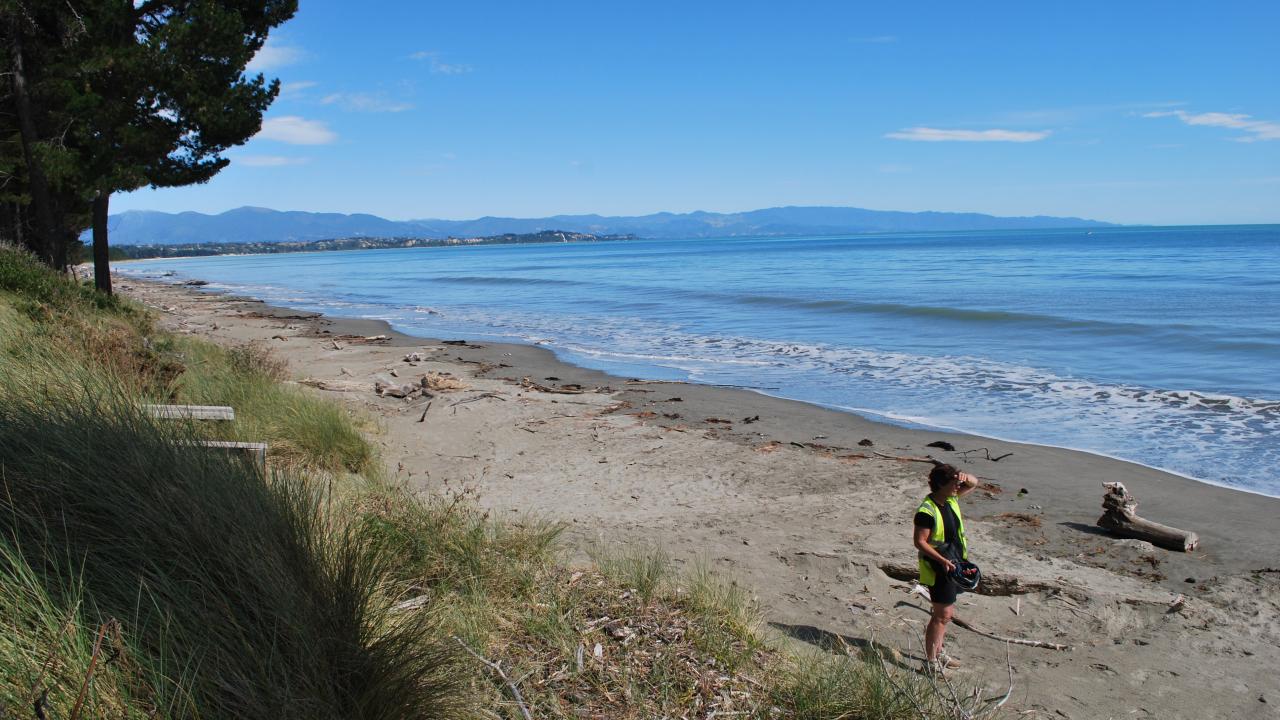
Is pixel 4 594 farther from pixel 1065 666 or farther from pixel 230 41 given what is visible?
pixel 230 41

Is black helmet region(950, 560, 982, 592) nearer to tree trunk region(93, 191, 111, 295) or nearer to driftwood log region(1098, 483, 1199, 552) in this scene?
driftwood log region(1098, 483, 1199, 552)

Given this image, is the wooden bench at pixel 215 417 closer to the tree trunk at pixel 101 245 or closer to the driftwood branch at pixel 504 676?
the driftwood branch at pixel 504 676

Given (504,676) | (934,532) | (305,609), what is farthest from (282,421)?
(934,532)

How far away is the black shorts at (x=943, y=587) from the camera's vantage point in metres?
5.00

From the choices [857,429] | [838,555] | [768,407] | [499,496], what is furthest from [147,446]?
[768,407]

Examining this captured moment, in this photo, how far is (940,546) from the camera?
5078 millimetres

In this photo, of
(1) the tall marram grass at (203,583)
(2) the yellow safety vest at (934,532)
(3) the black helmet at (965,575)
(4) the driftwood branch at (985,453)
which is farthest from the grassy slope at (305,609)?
(4) the driftwood branch at (985,453)

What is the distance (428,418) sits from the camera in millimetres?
12047

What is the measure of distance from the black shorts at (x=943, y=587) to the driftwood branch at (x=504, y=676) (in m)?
2.63

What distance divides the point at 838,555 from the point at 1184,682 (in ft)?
8.05

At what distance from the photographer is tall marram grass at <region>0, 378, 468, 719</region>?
2855 mm

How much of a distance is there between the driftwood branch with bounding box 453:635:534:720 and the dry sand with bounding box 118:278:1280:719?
7.60 ft

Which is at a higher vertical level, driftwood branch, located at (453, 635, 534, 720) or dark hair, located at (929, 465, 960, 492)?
dark hair, located at (929, 465, 960, 492)

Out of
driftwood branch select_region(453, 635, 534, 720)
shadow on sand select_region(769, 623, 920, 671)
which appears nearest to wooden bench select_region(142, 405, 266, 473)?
driftwood branch select_region(453, 635, 534, 720)
